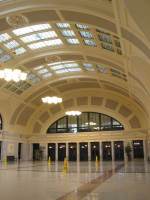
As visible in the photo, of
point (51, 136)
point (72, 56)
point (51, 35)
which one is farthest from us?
point (51, 136)

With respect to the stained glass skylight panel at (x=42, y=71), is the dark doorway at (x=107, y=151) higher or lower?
lower

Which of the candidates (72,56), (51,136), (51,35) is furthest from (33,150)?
(51,35)

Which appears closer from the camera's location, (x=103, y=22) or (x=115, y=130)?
(x=103, y=22)

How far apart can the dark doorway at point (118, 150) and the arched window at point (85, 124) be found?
2.07 metres

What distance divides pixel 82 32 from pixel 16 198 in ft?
44.7

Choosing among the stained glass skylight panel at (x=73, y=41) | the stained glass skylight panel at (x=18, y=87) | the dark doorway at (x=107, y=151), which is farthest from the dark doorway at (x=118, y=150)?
the stained glass skylight panel at (x=73, y=41)

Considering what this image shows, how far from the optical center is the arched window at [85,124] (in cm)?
3800

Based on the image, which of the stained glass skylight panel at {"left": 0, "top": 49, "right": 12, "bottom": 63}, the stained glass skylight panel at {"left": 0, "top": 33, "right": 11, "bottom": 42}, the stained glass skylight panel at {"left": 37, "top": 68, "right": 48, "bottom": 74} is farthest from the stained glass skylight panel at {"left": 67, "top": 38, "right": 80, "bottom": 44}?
the stained glass skylight panel at {"left": 37, "top": 68, "right": 48, "bottom": 74}

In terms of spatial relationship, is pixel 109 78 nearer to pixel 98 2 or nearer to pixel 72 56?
pixel 72 56

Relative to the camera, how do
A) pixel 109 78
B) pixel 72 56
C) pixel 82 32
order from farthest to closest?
pixel 109 78, pixel 72 56, pixel 82 32

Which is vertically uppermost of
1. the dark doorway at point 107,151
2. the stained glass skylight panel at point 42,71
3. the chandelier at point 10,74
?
the stained glass skylight panel at point 42,71

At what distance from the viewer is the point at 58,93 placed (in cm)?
3591

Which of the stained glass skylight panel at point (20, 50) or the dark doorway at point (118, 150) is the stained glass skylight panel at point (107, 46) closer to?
the stained glass skylight panel at point (20, 50)

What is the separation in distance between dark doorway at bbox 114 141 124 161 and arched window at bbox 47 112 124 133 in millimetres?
2071
